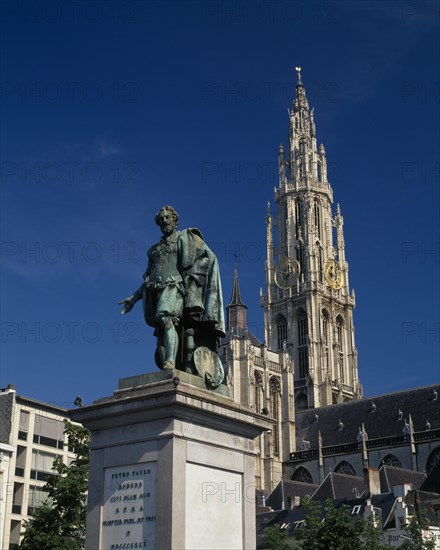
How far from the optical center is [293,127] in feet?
374

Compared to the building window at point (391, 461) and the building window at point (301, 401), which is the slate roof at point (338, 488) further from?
the building window at point (301, 401)

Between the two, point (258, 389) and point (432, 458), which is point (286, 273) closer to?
point (258, 389)

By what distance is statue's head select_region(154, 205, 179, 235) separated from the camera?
10078mm

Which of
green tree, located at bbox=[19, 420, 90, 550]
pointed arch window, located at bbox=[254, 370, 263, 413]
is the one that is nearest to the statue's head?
green tree, located at bbox=[19, 420, 90, 550]

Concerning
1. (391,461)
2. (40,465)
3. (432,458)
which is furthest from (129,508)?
(391,461)

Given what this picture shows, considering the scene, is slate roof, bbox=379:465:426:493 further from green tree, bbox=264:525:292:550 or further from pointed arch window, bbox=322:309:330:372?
pointed arch window, bbox=322:309:330:372

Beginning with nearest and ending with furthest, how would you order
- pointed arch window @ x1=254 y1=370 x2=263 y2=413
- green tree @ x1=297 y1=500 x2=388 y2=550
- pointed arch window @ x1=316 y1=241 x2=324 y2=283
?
green tree @ x1=297 y1=500 x2=388 y2=550 < pointed arch window @ x1=254 y1=370 x2=263 y2=413 < pointed arch window @ x1=316 y1=241 x2=324 y2=283

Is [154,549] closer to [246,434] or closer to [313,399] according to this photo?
[246,434]

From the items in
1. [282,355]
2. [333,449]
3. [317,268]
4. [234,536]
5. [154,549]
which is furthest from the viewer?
[317,268]

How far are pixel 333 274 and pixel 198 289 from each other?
95.3 m

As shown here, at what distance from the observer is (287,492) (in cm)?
5984

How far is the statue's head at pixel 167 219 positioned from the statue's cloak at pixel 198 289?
0.54 feet

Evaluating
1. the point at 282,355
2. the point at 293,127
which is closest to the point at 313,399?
the point at 282,355

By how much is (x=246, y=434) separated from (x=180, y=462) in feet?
3.98
